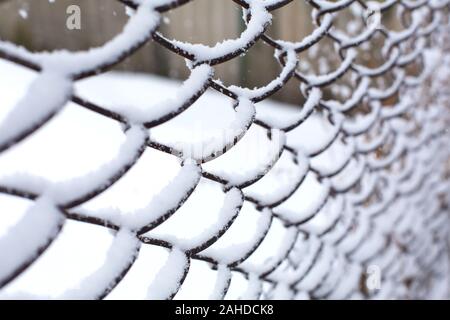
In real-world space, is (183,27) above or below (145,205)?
above

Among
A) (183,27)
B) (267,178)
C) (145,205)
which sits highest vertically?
(183,27)

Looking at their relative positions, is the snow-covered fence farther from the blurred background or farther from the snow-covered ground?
the blurred background

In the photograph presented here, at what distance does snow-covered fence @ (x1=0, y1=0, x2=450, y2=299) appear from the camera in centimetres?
67

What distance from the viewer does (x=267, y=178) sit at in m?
1.63

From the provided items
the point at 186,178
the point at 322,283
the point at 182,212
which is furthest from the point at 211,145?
the point at 322,283

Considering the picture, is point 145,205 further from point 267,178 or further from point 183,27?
point 183,27

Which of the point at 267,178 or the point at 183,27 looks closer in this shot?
the point at 267,178

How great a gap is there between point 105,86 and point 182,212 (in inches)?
225

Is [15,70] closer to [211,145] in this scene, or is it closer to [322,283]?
[322,283]

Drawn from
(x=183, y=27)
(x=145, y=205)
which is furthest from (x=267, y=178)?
(x=183, y=27)

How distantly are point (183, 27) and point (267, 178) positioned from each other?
17.4 feet

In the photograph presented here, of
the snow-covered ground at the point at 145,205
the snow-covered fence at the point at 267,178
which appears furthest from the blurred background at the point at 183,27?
the snow-covered fence at the point at 267,178

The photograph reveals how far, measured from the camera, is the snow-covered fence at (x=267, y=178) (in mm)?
674
